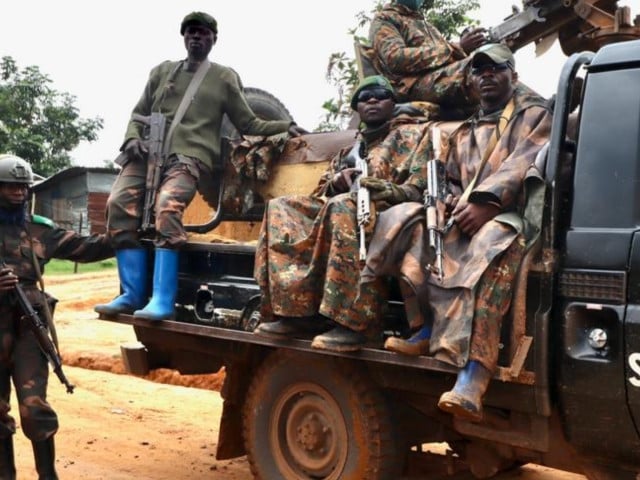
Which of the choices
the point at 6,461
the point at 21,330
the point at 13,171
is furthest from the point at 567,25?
the point at 6,461

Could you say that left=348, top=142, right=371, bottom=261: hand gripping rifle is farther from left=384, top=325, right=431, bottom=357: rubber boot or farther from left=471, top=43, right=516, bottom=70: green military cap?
left=471, top=43, right=516, bottom=70: green military cap

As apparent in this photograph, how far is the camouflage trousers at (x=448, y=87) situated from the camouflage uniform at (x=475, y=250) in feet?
4.22

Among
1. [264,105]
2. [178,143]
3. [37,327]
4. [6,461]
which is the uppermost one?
[264,105]

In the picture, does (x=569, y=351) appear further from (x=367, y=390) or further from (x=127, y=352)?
(x=127, y=352)

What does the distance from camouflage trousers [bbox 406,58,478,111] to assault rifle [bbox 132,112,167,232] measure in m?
1.77

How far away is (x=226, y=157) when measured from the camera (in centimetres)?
622

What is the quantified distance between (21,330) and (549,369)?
335 cm

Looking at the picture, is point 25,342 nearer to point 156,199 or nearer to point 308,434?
point 156,199

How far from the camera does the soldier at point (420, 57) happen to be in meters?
5.76

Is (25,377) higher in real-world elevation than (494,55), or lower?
lower

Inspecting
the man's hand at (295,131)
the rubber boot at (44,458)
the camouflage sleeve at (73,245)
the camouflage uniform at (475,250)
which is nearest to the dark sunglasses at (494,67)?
the camouflage uniform at (475,250)

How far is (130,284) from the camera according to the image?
575 centimetres

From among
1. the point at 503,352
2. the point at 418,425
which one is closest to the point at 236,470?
the point at 418,425

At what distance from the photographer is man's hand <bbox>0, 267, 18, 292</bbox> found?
527 cm
